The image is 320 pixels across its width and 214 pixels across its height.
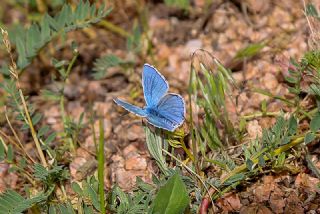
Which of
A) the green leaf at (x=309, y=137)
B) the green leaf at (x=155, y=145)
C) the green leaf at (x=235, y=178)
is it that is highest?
the green leaf at (x=309, y=137)

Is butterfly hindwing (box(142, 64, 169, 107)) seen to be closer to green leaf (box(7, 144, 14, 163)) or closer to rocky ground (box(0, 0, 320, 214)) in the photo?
rocky ground (box(0, 0, 320, 214))

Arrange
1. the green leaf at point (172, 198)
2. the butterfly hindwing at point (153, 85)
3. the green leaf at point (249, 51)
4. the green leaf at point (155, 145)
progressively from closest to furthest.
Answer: the green leaf at point (172, 198) → the butterfly hindwing at point (153, 85) → the green leaf at point (155, 145) → the green leaf at point (249, 51)

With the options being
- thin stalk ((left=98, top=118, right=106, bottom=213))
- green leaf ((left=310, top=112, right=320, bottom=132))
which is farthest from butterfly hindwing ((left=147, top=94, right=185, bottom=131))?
green leaf ((left=310, top=112, right=320, bottom=132))

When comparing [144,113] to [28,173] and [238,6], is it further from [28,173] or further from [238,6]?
[238,6]

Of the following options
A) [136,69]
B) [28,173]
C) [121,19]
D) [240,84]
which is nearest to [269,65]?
[240,84]

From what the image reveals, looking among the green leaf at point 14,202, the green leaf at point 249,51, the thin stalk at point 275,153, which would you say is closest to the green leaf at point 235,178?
the thin stalk at point 275,153

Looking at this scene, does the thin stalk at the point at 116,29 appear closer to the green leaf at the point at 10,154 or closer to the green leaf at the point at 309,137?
the green leaf at the point at 10,154

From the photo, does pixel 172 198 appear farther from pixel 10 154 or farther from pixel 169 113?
pixel 10 154
